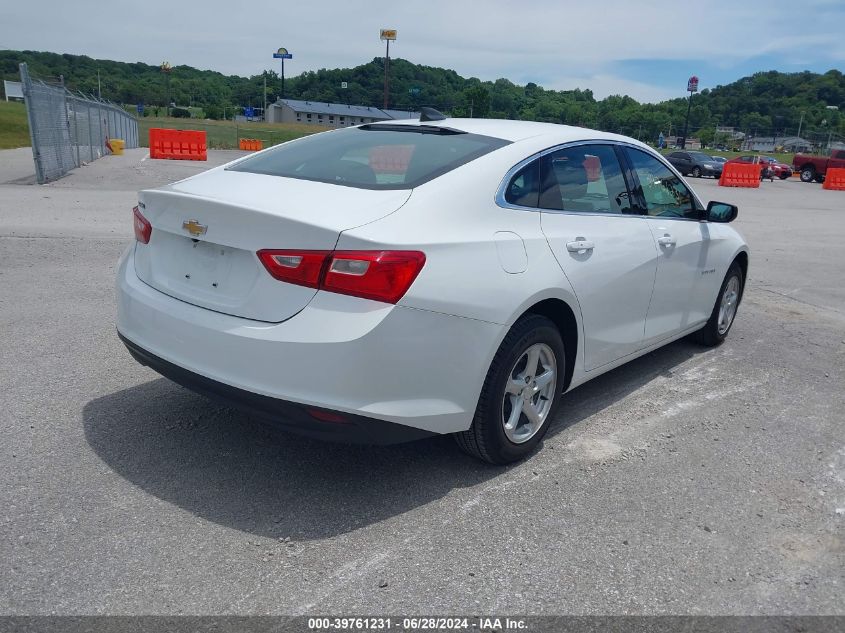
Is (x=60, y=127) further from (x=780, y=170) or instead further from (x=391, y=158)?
(x=780, y=170)

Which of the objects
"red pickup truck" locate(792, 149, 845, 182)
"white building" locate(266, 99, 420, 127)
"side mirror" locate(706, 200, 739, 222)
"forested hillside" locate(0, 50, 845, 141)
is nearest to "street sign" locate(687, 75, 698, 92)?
"forested hillside" locate(0, 50, 845, 141)

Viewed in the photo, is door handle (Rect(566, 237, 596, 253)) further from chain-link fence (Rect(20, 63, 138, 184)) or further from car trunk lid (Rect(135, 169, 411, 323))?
chain-link fence (Rect(20, 63, 138, 184))

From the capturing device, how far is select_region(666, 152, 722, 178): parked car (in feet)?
128

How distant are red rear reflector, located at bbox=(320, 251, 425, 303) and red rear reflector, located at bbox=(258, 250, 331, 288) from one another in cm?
4

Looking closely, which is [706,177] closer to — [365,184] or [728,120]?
[365,184]

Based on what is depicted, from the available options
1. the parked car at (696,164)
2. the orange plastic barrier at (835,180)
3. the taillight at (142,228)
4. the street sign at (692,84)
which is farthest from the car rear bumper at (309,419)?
the street sign at (692,84)

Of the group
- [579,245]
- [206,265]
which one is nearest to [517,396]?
[579,245]

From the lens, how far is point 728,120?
96.8m

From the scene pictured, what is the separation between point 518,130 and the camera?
418cm

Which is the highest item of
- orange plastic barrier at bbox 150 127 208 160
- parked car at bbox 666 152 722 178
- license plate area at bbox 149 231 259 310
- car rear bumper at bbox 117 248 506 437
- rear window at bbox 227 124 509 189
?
rear window at bbox 227 124 509 189

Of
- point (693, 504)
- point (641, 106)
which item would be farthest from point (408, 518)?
point (641, 106)

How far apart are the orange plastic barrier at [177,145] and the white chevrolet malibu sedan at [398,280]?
960 inches

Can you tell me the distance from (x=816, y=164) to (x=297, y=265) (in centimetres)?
4514

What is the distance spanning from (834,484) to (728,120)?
343 ft
